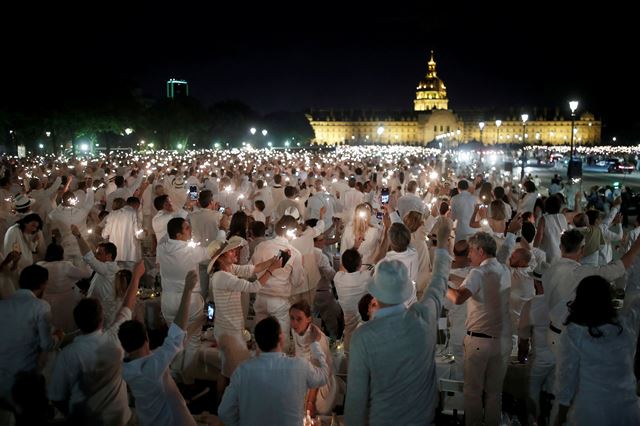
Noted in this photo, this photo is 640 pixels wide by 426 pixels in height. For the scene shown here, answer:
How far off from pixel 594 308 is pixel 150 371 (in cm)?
272

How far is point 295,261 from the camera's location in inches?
260

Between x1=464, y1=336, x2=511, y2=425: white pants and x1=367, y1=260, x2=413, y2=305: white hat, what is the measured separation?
1855 millimetres

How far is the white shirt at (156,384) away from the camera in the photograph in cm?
389

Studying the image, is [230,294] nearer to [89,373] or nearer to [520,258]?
[89,373]

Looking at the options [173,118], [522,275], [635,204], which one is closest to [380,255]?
[522,275]

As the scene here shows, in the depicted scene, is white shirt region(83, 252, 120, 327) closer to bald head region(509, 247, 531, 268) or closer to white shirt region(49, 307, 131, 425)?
white shirt region(49, 307, 131, 425)

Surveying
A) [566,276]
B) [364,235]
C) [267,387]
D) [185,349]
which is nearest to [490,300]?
[566,276]

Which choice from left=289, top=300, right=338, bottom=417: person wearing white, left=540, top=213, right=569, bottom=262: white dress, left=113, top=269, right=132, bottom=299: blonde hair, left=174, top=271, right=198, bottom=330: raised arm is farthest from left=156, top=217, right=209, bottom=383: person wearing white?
left=540, top=213, right=569, bottom=262: white dress

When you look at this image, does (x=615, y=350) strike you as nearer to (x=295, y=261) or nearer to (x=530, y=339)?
(x=530, y=339)

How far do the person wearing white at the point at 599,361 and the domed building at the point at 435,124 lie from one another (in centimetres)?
15233

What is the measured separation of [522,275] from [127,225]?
5.56 metres

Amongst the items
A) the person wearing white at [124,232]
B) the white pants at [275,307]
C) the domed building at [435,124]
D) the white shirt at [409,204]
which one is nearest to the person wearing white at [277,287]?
the white pants at [275,307]

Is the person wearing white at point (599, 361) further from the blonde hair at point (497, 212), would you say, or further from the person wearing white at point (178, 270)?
the blonde hair at point (497, 212)

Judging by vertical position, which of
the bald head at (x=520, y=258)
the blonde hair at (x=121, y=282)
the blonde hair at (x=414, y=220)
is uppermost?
the blonde hair at (x=414, y=220)
